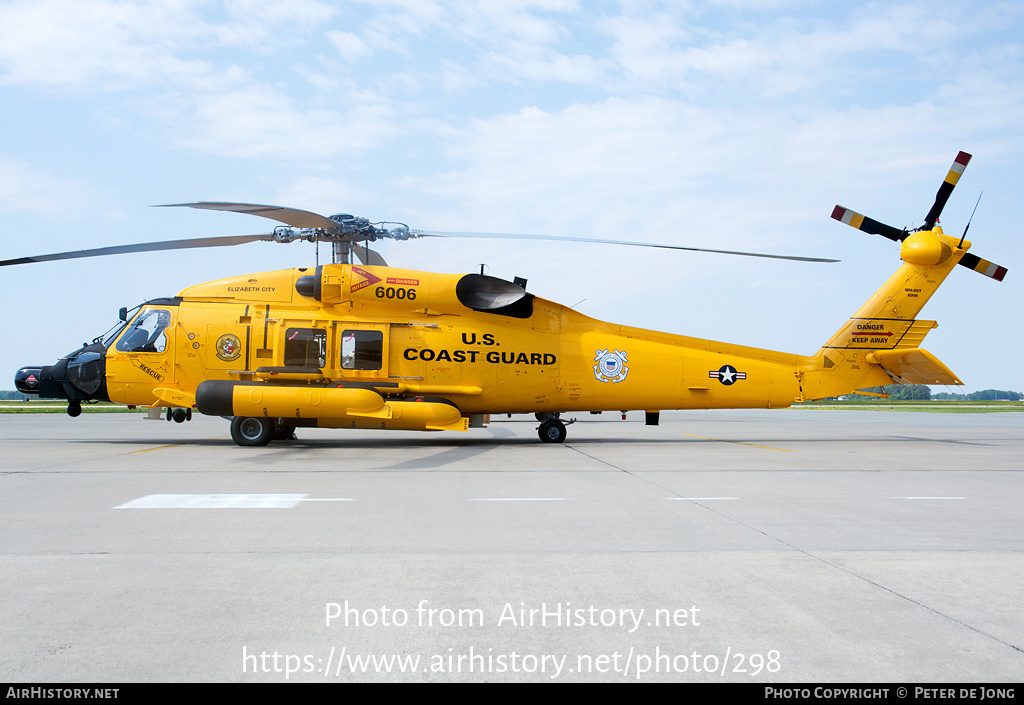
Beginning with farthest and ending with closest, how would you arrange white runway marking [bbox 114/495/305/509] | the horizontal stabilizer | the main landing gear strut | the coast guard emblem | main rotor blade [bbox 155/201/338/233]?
the horizontal stabilizer → the main landing gear strut → the coast guard emblem → main rotor blade [bbox 155/201/338/233] → white runway marking [bbox 114/495/305/509]

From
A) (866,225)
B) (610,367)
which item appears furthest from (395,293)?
(866,225)

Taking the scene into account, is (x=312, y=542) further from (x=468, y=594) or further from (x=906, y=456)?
(x=906, y=456)

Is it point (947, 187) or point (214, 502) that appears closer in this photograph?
point (214, 502)

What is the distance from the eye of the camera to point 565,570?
4.85 metres

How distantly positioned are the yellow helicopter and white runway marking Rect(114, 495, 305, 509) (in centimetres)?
675

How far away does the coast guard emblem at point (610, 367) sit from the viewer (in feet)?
53.5

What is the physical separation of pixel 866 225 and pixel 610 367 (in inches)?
285

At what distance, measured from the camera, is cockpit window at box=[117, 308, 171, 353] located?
51.2 feet

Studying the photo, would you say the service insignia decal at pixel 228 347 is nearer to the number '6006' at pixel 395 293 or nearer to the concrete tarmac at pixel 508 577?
the number '6006' at pixel 395 293

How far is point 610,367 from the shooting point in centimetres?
1633

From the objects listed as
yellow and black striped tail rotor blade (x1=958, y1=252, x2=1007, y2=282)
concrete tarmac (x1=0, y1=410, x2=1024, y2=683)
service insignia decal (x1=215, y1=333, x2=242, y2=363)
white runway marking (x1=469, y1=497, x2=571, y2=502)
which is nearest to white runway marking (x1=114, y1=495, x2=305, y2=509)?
concrete tarmac (x1=0, y1=410, x2=1024, y2=683)

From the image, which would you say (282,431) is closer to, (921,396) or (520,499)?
(520,499)

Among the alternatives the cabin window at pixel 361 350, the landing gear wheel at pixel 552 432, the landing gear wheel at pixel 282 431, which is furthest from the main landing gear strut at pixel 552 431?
the landing gear wheel at pixel 282 431

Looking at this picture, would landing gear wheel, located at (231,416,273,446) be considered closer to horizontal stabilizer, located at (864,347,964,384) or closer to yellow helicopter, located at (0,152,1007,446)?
yellow helicopter, located at (0,152,1007,446)
